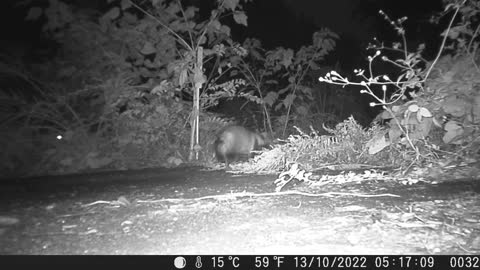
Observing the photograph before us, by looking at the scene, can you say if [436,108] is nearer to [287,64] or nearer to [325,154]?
[325,154]

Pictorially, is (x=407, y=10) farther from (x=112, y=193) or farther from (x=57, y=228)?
(x=57, y=228)

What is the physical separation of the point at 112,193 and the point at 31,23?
4945 millimetres

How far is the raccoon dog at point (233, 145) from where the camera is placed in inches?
205

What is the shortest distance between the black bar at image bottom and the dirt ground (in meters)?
0.06

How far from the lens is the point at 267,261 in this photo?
1.74m

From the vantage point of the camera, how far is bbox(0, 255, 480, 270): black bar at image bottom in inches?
66.2

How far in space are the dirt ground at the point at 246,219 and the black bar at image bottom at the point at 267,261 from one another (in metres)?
0.06

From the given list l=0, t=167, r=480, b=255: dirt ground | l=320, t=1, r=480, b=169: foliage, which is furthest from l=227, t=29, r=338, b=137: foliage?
l=0, t=167, r=480, b=255: dirt ground

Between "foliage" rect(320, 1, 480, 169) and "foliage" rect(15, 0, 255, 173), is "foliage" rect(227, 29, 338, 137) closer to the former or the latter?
"foliage" rect(15, 0, 255, 173)

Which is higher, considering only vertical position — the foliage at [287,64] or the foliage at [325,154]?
the foliage at [287,64]
